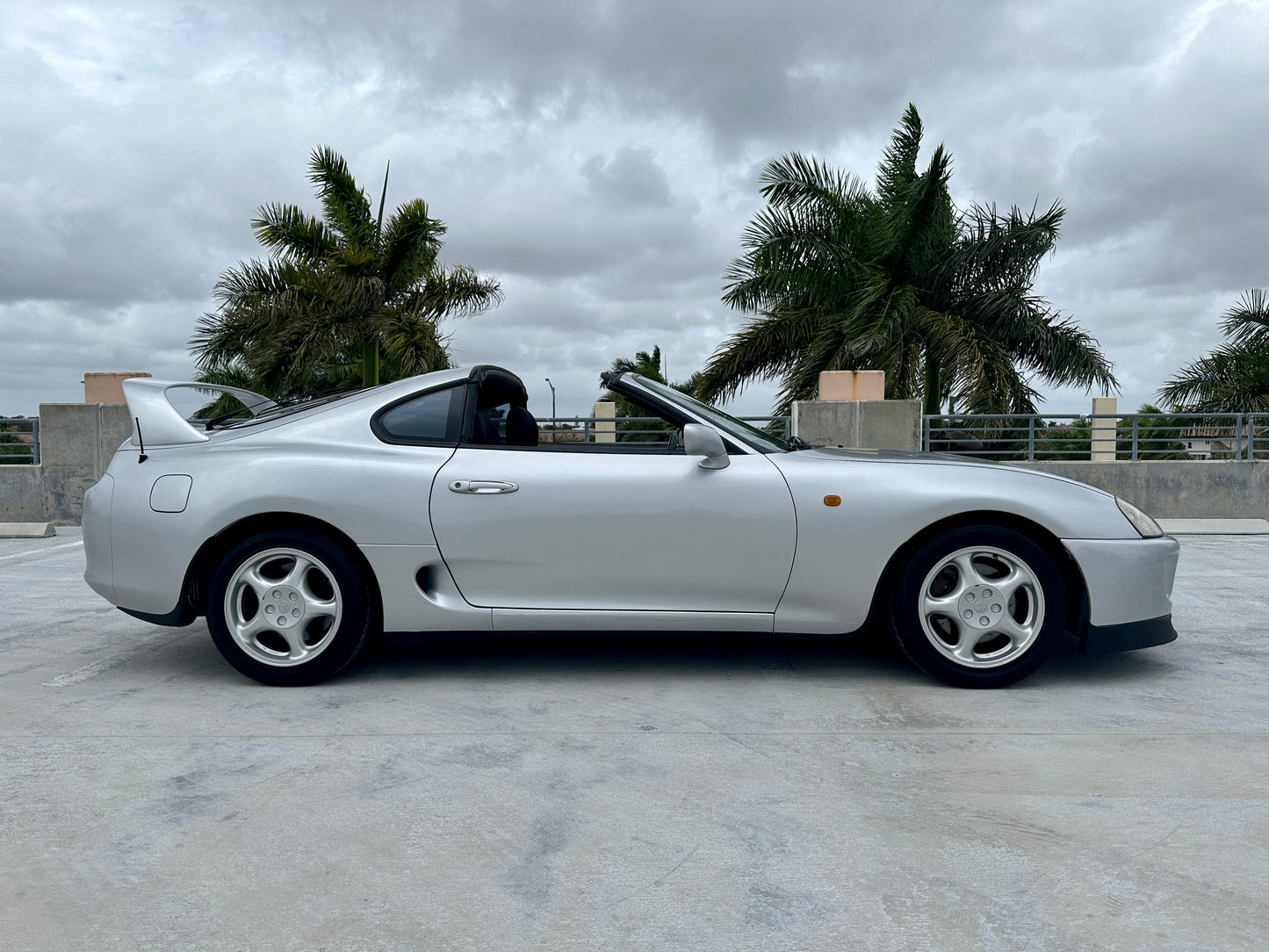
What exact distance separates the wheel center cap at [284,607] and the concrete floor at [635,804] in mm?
304

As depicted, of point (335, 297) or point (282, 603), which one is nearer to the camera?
point (282, 603)

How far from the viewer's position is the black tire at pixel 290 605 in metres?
4.11

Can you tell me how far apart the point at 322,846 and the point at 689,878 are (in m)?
0.98

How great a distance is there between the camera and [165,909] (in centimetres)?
233

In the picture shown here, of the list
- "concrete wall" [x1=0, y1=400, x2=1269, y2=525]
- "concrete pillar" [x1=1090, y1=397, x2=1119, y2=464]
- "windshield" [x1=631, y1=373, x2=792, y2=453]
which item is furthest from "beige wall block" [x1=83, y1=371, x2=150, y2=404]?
"concrete pillar" [x1=1090, y1=397, x2=1119, y2=464]

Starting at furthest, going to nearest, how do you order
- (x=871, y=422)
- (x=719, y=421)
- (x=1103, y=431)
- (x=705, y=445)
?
(x=1103, y=431) < (x=871, y=422) < (x=719, y=421) < (x=705, y=445)

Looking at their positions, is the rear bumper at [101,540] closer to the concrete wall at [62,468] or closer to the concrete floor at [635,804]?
the concrete floor at [635,804]

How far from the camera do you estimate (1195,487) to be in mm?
12805

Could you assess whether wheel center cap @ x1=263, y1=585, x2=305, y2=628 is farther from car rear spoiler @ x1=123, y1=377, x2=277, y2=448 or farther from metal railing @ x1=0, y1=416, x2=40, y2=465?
metal railing @ x1=0, y1=416, x2=40, y2=465

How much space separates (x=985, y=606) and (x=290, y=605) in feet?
9.34

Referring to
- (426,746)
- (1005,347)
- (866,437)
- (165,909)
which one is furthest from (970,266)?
(165,909)

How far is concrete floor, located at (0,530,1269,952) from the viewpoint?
2.28 meters

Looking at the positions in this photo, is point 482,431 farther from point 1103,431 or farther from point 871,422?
point 1103,431

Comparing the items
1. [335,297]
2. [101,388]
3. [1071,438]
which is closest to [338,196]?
[335,297]
